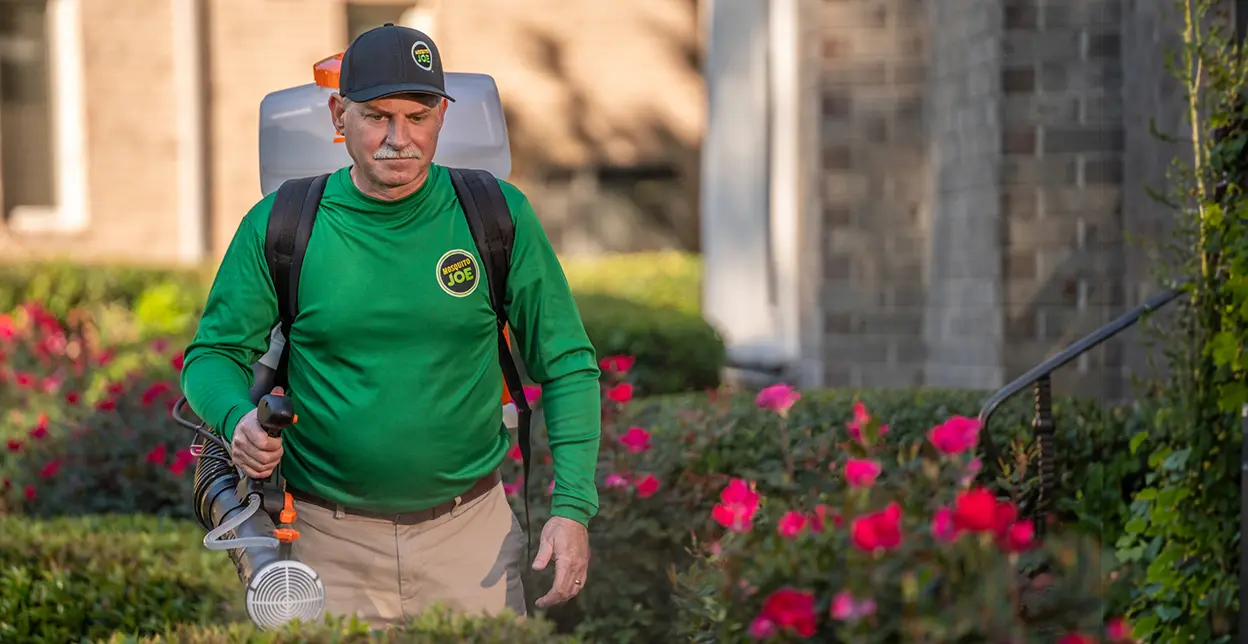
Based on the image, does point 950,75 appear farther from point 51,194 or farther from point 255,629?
point 51,194

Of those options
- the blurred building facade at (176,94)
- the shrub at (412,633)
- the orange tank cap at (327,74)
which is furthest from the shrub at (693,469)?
the blurred building facade at (176,94)

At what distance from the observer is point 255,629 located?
3.20 meters

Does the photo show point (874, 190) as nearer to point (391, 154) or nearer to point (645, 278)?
point (391, 154)

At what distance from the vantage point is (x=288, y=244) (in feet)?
11.0

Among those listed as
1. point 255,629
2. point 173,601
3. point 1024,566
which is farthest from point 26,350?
point 1024,566

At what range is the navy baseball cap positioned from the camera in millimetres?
3197

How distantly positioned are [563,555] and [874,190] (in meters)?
5.62

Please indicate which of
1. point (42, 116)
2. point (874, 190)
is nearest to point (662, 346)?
point (874, 190)

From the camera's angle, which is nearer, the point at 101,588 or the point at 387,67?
the point at 387,67

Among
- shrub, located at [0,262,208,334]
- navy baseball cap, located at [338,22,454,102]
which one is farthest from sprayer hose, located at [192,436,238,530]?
shrub, located at [0,262,208,334]

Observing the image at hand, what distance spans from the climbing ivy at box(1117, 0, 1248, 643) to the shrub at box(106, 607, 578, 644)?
1.91 meters

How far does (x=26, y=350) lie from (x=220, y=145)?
6.29m

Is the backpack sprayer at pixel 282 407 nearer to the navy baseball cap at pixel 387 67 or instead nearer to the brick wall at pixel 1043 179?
the navy baseball cap at pixel 387 67

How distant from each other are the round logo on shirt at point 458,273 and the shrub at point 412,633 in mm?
663
